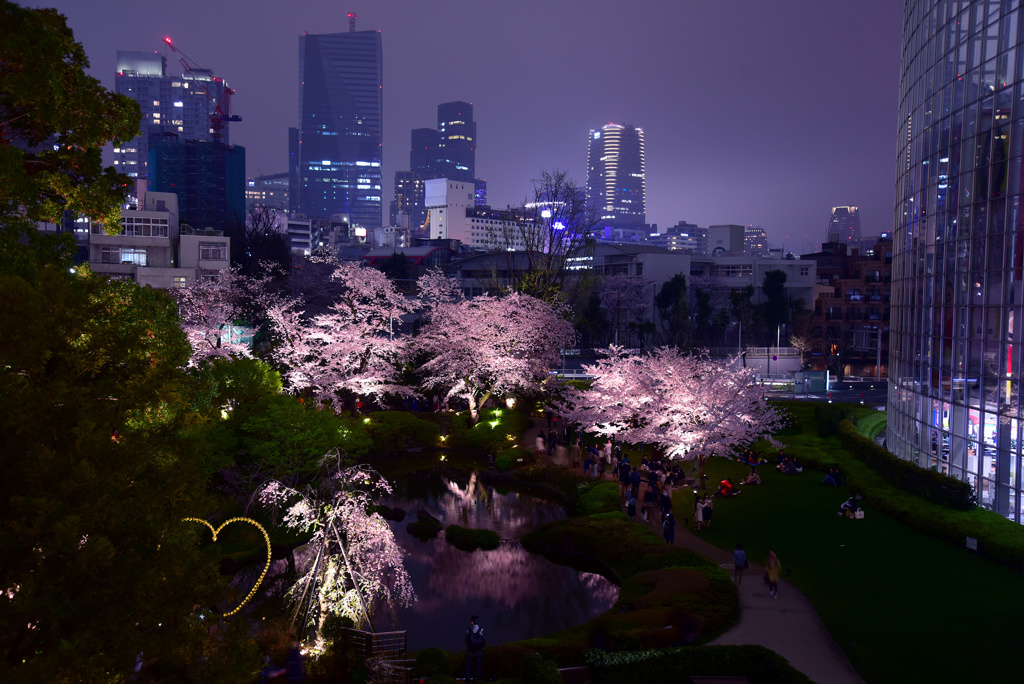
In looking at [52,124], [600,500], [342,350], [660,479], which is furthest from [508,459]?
[52,124]

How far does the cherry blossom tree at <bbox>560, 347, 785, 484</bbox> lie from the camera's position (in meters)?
32.6

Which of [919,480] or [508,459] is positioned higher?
[919,480]

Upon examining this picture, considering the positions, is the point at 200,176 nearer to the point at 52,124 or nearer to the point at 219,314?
the point at 219,314

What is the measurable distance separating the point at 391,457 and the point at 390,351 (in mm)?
7220

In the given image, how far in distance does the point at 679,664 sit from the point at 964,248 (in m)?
21.5

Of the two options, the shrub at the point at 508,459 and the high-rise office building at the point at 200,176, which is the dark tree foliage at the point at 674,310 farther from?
the high-rise office building at the point at 200,176

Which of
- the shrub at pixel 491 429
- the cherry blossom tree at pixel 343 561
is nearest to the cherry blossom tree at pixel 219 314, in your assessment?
the shrub at pixel 491 429

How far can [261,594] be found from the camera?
24.3 meters

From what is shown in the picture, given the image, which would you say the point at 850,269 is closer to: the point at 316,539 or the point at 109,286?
the point at 316,539

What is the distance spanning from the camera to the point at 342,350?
4472 centimetres

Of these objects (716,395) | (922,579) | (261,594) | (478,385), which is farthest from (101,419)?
(478,385)

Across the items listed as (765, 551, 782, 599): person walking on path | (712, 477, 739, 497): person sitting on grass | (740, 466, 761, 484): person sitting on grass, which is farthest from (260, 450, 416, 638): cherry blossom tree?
(740, 466, 761, 484): person sitting on grass

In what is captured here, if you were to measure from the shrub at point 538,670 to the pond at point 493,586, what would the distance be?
4860mm

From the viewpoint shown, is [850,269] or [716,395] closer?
[716,395]
